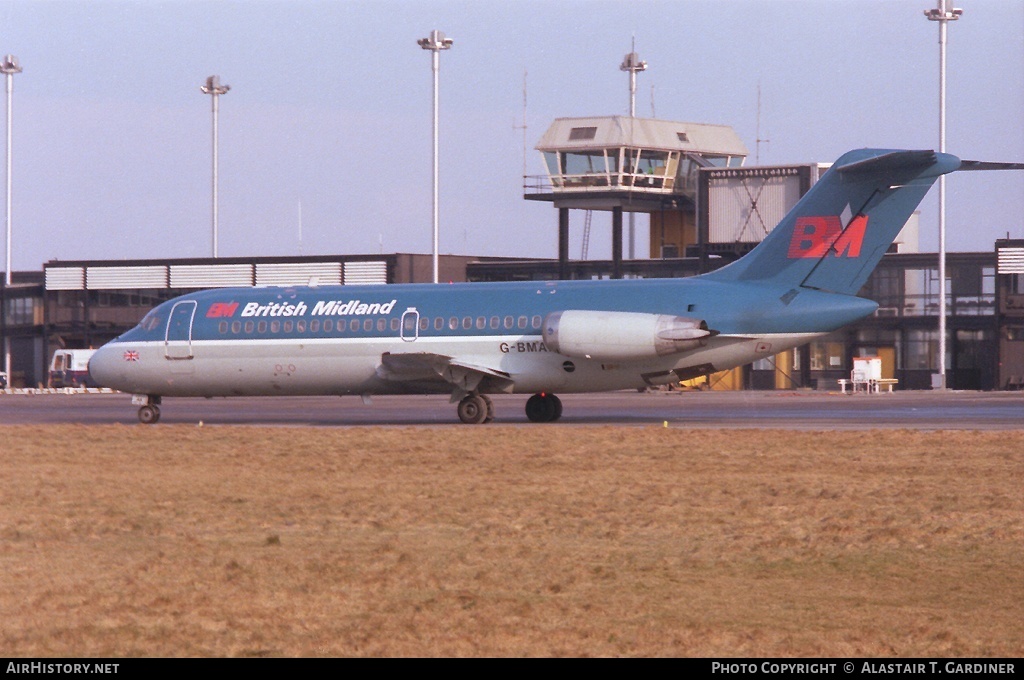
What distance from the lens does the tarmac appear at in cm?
Result: 3119

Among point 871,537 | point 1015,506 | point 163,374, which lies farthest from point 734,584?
point 163,374

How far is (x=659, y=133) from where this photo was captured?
69.2 meters

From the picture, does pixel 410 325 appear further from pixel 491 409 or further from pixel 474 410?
pixel 491 409

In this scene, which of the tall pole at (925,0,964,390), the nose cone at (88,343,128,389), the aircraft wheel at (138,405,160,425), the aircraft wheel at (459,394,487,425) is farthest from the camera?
the tall pole at (925,0,964,390)

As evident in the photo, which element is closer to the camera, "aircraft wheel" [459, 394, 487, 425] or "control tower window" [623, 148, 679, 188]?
"aircraft wheel" [459, 394, 487, 425]

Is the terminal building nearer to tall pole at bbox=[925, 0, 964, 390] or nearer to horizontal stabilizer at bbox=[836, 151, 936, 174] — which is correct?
tall pole at bbox=[925, 0, 964, 390]

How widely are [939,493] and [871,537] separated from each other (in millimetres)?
3683

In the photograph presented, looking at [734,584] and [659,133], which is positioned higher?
[659,133]

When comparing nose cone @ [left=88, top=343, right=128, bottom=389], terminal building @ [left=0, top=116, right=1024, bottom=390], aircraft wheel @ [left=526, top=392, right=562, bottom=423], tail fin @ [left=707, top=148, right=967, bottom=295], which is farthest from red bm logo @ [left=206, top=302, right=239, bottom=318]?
terminal building @ [left=0, top=116, right=1024, bottom=390]

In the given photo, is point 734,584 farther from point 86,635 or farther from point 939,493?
point 939,493

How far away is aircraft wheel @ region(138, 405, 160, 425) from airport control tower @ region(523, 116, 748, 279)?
35.1m

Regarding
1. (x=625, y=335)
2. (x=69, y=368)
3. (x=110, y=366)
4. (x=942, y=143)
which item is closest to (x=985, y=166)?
(x=625, y=335)

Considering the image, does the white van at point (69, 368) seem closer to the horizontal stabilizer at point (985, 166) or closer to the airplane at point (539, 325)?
the airplane at point (539, 325)

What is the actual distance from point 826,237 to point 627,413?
1012 centimetres
